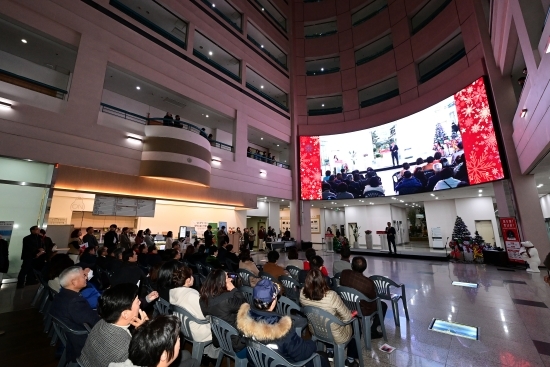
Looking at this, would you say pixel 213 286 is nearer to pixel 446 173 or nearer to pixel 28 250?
pixel 28 250

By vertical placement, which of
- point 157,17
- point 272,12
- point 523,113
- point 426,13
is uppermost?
point 272,12

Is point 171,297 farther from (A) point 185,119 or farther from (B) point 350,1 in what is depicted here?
(B) point 350,1

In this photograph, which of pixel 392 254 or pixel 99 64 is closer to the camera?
pixel 99 64

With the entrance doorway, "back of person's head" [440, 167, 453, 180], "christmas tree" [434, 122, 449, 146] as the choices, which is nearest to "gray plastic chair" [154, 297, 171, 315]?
"back of person's head" [440, 167, 453, 180]

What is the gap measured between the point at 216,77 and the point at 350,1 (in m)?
11.1

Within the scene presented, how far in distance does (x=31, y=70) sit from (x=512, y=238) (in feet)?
56.6

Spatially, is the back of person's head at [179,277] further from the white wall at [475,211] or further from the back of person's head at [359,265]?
the white wall at [475,211]

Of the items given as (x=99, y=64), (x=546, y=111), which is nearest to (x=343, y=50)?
(x=546, y=111)

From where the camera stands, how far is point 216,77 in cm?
1149

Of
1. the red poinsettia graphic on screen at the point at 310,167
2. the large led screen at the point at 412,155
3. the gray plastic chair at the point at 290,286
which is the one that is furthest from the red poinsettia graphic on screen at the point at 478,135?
the gray plastic chair at the point at 290,286

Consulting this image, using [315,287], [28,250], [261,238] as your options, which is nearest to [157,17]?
[28,250]

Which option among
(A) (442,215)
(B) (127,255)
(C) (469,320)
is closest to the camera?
A: (C) (469,320)

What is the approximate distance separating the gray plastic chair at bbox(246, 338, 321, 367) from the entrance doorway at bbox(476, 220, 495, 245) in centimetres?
1467

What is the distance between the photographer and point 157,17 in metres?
10.5
